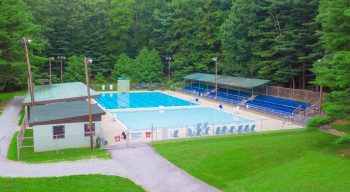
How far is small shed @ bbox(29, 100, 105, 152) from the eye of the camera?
21.6 m

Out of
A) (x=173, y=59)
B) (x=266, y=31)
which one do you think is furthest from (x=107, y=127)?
(x=173, y=59)

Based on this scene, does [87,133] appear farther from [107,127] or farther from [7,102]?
[7,102]

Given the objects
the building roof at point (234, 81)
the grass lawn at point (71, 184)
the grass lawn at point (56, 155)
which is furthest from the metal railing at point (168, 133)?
the building roof at point (234, 81)

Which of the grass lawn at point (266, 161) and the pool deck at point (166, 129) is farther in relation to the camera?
the pool deck at point (166, 129)

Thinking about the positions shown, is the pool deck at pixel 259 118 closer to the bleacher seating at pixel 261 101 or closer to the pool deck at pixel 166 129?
the pool deck at pixel 166 129

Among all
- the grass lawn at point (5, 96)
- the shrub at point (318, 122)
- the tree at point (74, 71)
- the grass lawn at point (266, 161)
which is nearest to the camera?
the grass lawn at point (266, 161)

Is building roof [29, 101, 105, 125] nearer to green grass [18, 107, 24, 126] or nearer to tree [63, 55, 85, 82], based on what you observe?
green grass [18, 107, 24, 126]

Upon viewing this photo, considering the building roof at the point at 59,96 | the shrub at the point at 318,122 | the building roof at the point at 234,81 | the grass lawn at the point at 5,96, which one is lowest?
the grass lawn at the point at 5,96

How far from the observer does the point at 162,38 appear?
225 feet

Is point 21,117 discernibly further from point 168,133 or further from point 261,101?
point 261,101

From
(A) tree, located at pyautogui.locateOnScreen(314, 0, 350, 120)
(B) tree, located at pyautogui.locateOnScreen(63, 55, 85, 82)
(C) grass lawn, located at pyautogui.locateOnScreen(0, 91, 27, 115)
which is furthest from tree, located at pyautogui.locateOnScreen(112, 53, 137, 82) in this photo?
(A) tree, located at pyautogui.locateOnScreen(314, 0, 350, 120)

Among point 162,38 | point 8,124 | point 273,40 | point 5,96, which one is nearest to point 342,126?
point 273,40

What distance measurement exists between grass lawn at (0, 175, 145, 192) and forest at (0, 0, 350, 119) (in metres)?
22.9

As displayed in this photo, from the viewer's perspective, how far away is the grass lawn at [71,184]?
47.5 ft
